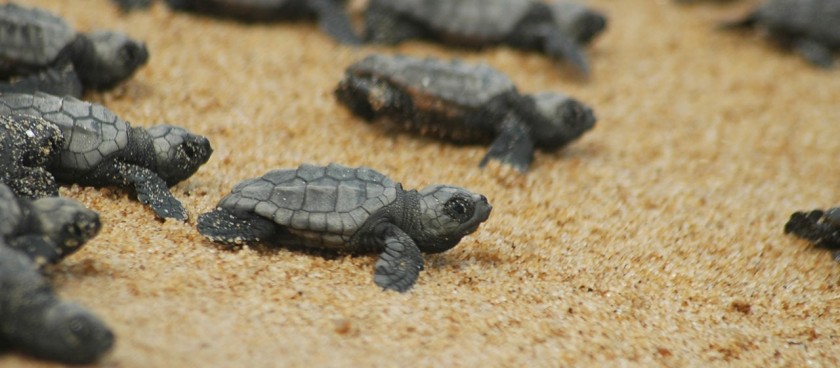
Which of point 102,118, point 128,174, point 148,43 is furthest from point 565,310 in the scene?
point 148,43

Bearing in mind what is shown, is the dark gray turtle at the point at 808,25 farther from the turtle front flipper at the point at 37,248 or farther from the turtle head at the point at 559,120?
the turtle front flipper at the point at 37,248

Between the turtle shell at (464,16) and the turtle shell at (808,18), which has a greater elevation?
the turtle shell at (808,18)

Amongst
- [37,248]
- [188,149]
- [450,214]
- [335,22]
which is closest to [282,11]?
[335,22]

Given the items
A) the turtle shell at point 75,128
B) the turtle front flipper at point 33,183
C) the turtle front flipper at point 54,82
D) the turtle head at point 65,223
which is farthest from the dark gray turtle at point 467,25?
the turtle head at point 65,223

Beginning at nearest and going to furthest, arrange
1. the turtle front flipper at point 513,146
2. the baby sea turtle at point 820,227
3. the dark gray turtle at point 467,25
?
the baby sea turtle at point 820,227
the turtle front flipper at point 513,146
the dark gray turtle at point 467,25

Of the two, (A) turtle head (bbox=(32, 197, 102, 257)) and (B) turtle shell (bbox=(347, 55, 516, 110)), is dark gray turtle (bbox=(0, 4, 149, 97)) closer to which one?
(B) turtle shell (bbox=(347, 55, 516, 110))

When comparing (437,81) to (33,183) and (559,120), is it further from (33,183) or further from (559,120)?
(33,183)

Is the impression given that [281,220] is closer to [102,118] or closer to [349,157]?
[102,118]
